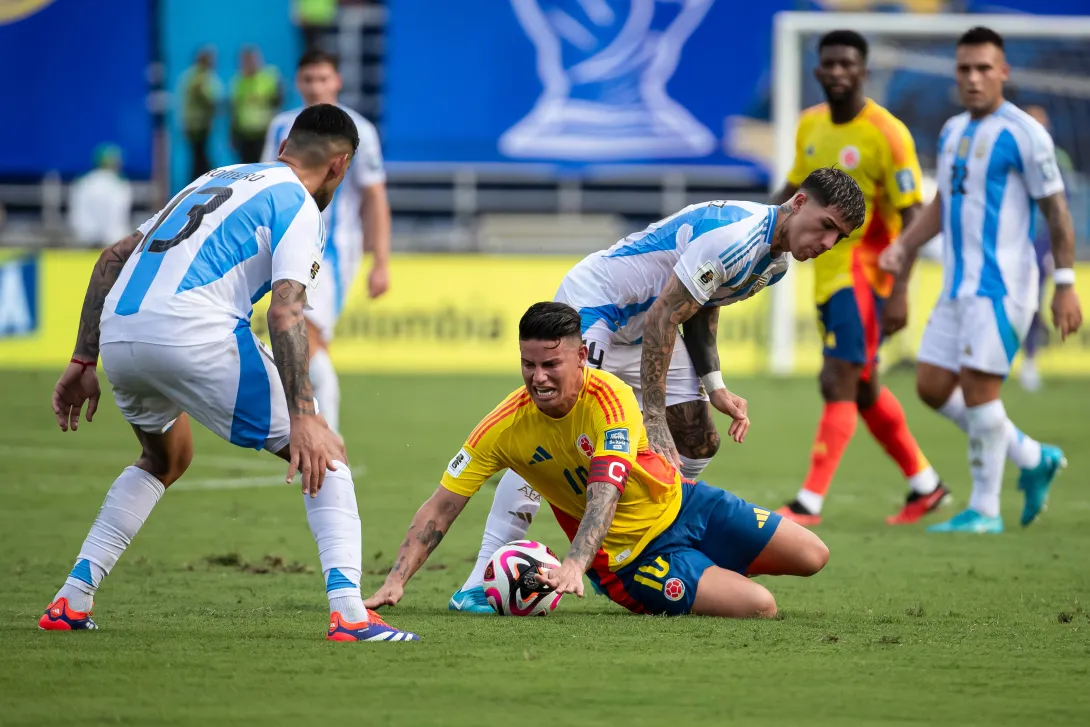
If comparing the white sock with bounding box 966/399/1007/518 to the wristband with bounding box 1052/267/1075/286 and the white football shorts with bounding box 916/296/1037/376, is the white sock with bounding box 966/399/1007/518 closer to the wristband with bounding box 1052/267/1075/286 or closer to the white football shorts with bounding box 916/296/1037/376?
the white football shorts with bounding box 916/296/1037/376

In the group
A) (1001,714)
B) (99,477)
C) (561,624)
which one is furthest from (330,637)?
(99,477)

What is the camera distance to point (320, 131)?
534 cm

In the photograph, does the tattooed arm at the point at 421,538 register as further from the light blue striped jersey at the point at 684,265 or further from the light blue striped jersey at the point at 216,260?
the light blue striped jersey at the point at 684,265

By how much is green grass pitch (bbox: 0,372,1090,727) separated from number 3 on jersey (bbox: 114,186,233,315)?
3.51ft

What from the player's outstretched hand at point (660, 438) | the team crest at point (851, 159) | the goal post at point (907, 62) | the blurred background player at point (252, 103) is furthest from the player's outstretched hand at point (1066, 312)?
the blurred background player at point (252, 103)

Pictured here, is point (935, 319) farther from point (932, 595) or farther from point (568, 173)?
point (568, 173)

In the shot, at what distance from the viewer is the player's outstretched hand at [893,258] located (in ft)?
29.0

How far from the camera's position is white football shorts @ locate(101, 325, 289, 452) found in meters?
5.11

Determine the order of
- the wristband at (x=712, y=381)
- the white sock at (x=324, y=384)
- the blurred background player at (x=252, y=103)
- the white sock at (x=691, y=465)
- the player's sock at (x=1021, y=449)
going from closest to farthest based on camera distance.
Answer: the wristband at (x=712, y=381) → the white sock at (x=691, y=465) → the player's sock at (x=1021, y=449) → the white sock at (x=324, y=384) → the blurred background player at (x=252, y=103)

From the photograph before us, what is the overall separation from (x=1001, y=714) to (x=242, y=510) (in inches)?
217

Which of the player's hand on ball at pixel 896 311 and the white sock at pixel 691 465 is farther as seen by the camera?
the player's hand on ball at pixel 896 311

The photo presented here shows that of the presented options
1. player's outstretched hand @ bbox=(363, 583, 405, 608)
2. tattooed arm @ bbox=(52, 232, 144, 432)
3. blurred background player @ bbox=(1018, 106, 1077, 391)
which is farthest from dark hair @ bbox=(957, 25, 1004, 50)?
blurred background player @ bbox=(1018, 106, 1077, 391)

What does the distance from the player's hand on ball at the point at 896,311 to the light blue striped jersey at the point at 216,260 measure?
15.3ft

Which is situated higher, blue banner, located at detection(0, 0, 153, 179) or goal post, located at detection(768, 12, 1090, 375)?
goal post, located at detection(768, 12, 1090, 375)
